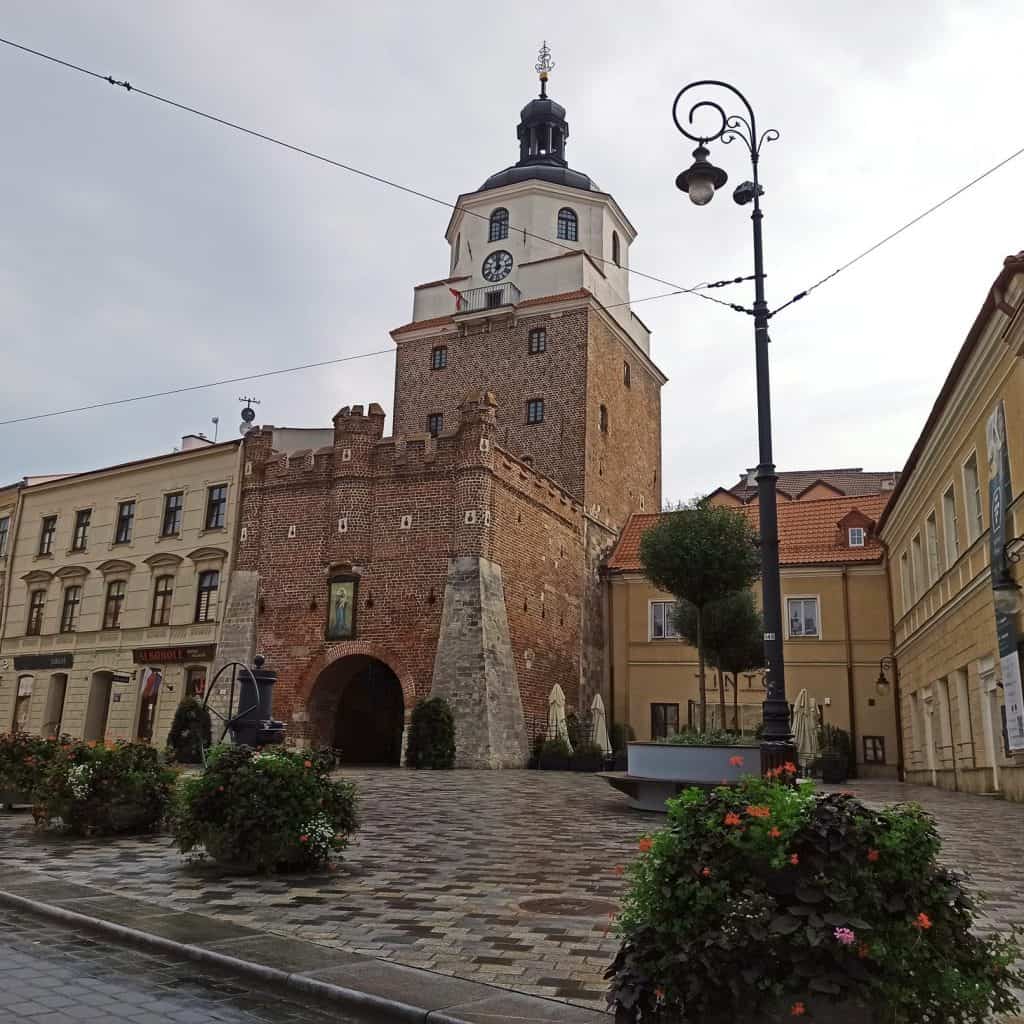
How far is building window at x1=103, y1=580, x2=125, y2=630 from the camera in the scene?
32.9m

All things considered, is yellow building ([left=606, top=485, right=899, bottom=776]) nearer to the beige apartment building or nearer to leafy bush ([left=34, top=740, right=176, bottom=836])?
the beige apartment building

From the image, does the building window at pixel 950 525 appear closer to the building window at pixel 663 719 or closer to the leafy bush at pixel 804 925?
the building window at pixel 663 719

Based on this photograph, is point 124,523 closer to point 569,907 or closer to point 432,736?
point 432,736

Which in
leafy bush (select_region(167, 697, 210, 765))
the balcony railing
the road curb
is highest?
the balcony railing

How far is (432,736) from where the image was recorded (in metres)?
24.9

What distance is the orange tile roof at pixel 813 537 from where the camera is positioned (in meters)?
31.6

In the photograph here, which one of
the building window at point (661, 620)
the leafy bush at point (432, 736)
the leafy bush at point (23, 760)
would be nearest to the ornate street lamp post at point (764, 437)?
the leafy bush at point (23, 760)

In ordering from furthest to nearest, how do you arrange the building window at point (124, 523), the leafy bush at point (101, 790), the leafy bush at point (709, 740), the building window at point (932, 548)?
the building window at point (124, 523)
the building window at point (932, 548)
the leafy bush at point (709, 740)
the leafy bush at point (101, 790)

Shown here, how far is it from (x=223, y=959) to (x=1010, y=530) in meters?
13.7

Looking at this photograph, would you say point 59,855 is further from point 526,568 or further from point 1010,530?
point 526,568

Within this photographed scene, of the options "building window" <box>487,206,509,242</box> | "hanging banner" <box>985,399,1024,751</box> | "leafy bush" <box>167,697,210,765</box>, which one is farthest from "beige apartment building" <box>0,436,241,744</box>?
"hanging banner" <box>985,399,1024,751</box>

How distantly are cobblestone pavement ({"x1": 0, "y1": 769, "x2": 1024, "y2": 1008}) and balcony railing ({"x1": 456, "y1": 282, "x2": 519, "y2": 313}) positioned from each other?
1022 inches

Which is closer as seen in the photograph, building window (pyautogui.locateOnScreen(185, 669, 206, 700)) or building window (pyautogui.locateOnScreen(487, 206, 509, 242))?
building window (pyautogui.locateOnScreen(185, 669, 206, 700))

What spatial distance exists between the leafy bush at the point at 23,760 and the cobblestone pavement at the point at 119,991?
26.0ft
